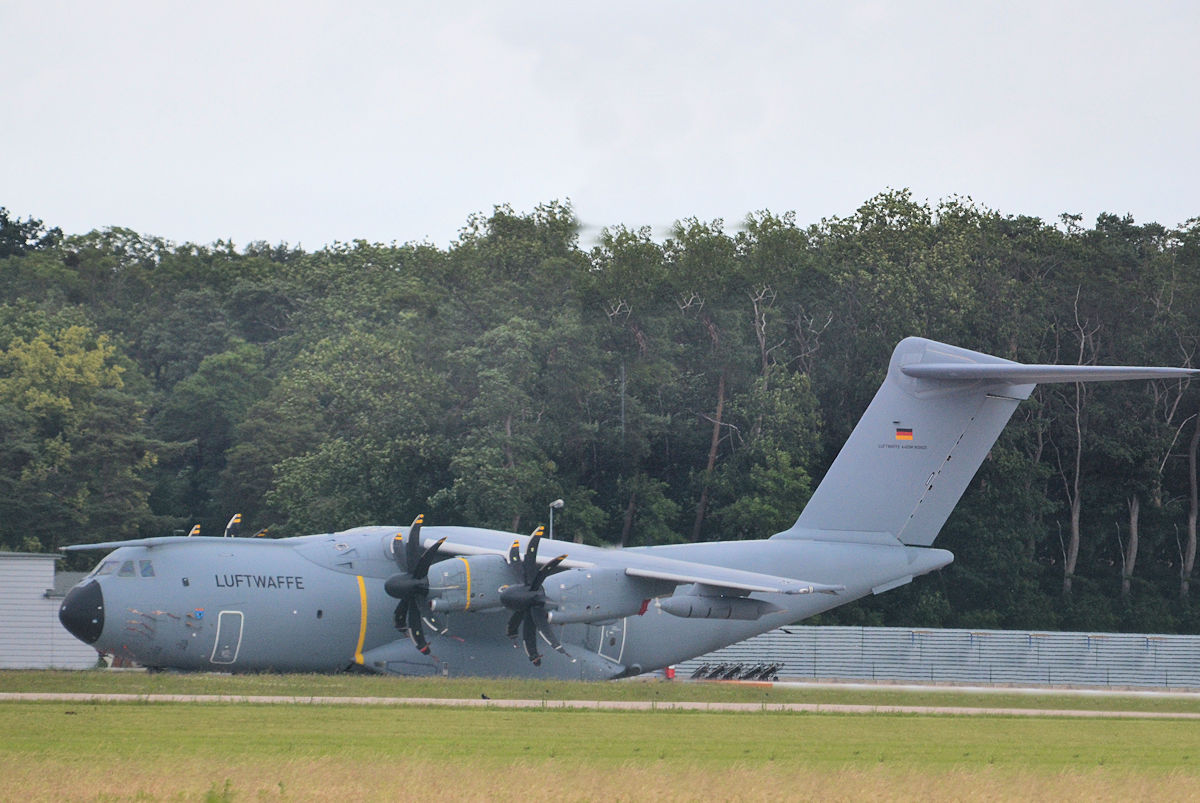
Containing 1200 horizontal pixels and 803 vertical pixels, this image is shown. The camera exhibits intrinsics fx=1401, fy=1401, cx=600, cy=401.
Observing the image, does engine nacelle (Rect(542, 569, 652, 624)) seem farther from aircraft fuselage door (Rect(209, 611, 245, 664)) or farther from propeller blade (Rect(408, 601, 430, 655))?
aircraft fuselage door (Rect(209, 611, 245, 664))

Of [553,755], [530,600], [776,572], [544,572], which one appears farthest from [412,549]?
[553,755]

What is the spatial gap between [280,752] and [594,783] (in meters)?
3.81

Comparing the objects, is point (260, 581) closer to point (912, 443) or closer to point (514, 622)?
point (514, 622)

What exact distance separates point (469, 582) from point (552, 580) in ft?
4.77

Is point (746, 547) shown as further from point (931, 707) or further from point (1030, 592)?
point (1030, 592)

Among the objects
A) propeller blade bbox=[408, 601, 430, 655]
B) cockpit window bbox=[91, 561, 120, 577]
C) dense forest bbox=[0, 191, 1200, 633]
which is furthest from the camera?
dense forest bbox=[0, 191, 1200, 633]

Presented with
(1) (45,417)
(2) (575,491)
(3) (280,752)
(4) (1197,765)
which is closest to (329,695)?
(3) (280,752)

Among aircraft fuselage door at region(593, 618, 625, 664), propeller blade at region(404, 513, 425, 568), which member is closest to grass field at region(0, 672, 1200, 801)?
propeller blade at region(404, 513, 425, 568)

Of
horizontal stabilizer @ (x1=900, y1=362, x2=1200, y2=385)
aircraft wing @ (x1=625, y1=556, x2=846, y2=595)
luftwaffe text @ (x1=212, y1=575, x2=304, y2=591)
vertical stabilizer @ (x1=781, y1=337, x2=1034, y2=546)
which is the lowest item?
luftwaffe text @ (x1=212, y1=575, x2=304, y2=591)

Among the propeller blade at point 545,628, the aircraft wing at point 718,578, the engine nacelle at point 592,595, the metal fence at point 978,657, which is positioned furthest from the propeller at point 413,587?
the metal fence at point 978,657

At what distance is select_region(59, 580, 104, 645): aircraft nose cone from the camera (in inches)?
914

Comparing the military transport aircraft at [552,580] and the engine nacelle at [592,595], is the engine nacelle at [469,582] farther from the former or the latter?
the engine nacelle at [592,595]

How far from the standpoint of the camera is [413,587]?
81.1 feet

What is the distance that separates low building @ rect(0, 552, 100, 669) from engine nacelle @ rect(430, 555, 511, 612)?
16.1 m
